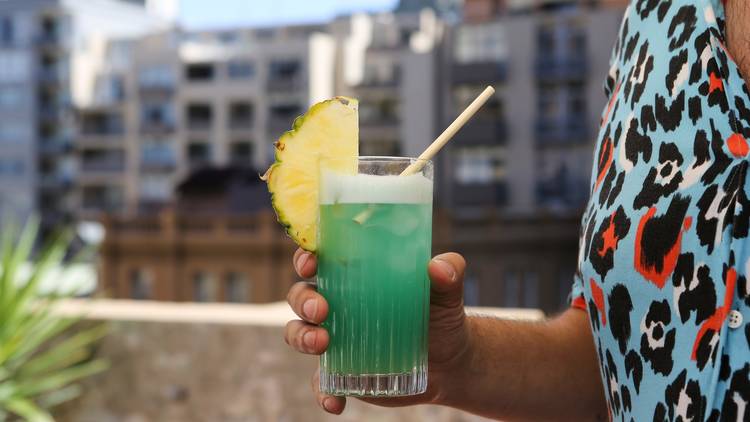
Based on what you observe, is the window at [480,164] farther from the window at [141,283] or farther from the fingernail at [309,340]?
the fingernail at [309,340]

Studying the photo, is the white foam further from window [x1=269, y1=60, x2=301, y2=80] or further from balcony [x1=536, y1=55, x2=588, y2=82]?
window [x1=269, y1=60, x2=301, y2=80]

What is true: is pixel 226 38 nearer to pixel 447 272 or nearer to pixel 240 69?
pixel 240 69

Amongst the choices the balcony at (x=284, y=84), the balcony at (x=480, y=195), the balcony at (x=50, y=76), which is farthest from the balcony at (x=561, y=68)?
Answer: the balcony at (x=50, y=76)

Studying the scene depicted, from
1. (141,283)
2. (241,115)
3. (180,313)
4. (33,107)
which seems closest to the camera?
(180,313)

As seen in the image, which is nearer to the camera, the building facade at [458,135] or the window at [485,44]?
the building facade at [458,135]

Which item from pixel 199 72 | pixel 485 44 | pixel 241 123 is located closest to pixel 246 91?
pixel 241 123

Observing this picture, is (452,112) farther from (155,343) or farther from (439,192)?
(155,343)

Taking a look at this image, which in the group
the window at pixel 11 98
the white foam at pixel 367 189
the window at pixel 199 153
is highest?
the white foam at pixel 367 189
